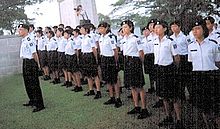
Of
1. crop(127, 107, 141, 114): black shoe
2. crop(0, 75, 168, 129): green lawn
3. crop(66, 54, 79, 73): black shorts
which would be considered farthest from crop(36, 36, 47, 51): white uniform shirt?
crop(127, 107, 141, 114): black shoe

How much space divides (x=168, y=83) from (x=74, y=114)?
198cm

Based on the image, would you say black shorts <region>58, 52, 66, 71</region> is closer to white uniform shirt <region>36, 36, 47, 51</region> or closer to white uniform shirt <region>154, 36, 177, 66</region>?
white uniform shirt <region>36, 36, 47, 51</region>

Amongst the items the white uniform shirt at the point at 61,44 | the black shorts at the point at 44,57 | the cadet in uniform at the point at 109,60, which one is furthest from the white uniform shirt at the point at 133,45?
the black shorts at the point at 44,57

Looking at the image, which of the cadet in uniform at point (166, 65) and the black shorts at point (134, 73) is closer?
the cadet in uniform at point (166, 65)

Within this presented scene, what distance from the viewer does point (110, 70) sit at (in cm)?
657

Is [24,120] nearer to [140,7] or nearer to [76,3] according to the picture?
[140,7]

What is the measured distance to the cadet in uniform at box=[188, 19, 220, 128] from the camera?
13.9 ft

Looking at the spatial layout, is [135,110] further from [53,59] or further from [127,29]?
[53,59]

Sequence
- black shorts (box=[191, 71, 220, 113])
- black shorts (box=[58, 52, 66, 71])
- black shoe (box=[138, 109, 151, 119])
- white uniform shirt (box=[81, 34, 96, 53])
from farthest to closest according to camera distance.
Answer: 1. black shorts (box=[58, 52, 66, 71])
2. white uniform shirt (box=[81, 34, 96, 53])
3. black shoe (box=[138, 109, 151, 119])
4. black shorts (box=[191, 71, 220, 113])

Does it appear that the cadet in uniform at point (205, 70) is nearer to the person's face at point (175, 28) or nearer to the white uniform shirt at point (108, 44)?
the person's face at point (175, 28)

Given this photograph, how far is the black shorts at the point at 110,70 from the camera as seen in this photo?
6.51 m

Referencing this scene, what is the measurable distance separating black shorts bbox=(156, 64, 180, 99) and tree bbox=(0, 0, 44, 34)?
33.3 feet

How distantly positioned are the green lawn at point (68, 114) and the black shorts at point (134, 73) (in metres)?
0.53

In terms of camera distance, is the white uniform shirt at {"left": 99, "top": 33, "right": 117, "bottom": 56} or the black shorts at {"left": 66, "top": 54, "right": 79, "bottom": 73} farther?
the black shorts at {"left": 66, "top": 54, "right": 79, "bottom": 73}
